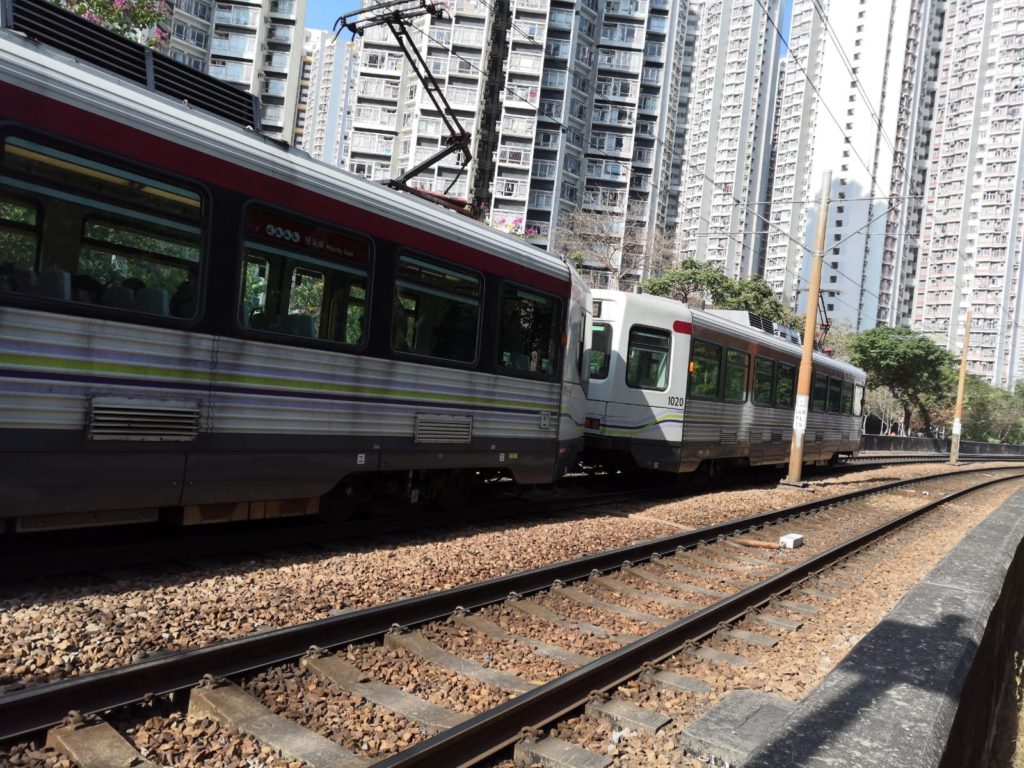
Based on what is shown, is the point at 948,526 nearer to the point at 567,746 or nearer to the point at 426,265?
the point at 426,265

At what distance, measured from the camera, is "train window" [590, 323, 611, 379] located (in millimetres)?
12414

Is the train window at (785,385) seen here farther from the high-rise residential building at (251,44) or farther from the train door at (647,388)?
the high-rise residential building at (251,44)

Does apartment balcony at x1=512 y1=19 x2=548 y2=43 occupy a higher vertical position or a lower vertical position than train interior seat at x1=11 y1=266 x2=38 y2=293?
higher

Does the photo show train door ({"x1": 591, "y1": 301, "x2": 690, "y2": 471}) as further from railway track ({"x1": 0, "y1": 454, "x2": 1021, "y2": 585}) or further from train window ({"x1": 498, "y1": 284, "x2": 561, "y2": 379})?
railway track ({"x1": 0, "y1": 454, "x2": 1021, "y2": 585})

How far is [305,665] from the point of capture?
4035 millimetres

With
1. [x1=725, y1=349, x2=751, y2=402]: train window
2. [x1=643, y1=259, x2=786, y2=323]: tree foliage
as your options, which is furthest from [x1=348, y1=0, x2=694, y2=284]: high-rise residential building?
[x1=725, y1=349, x2=751, y2=402]: train window

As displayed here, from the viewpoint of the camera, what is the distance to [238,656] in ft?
12.9

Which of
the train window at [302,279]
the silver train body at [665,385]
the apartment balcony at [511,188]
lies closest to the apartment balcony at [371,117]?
the apartment balcony at [511,188]

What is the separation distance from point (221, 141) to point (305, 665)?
12.1ft

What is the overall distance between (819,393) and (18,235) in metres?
18.7

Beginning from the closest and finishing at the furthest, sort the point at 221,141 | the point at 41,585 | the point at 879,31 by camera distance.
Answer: the point at 41,585 → the point at 221,141 → the point at 879,31

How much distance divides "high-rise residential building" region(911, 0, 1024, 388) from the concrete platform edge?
121464mm

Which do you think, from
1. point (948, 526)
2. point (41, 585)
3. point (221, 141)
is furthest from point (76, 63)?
point (948, 526)

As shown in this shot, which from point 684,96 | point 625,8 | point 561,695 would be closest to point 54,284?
point 561,695
